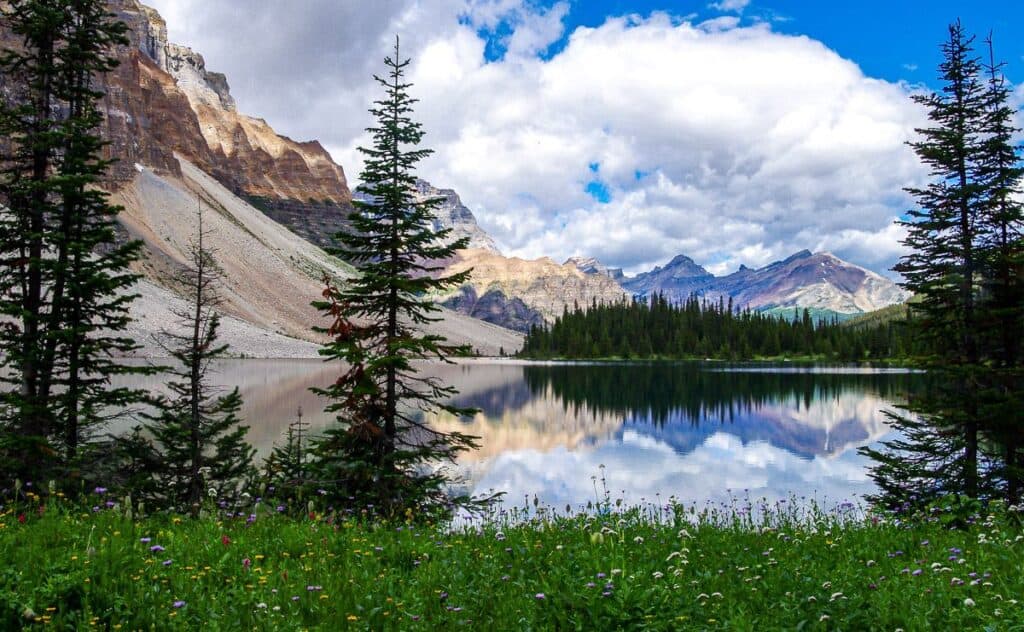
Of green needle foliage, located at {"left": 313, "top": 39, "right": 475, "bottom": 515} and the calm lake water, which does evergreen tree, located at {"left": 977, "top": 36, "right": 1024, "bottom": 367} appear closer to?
the calm lake water

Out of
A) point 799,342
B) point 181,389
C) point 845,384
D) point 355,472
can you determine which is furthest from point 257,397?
point 799,342

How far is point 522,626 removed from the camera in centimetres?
558

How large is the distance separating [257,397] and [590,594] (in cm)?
6314

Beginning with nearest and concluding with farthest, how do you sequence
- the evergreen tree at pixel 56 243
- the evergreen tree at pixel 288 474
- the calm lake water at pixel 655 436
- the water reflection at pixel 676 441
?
the evergreen tree at pixel 288 474 → the evergreen tree at pixel 56 243 → the calm lake water at pixel 655 436 → the water reflection at pixel 676 441

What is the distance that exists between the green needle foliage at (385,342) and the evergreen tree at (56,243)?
16.7 ft

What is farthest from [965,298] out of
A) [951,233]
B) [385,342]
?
[385,342]

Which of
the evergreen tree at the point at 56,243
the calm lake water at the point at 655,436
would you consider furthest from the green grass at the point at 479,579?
the evergreen tree at the point at 56,243

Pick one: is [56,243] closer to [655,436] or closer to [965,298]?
[965,298]

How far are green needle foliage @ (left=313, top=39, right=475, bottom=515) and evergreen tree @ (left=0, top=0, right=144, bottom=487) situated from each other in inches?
201

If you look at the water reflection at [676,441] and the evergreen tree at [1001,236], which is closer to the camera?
the evergreen tree at [1001,236]

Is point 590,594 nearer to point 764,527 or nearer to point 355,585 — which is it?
point 355,585

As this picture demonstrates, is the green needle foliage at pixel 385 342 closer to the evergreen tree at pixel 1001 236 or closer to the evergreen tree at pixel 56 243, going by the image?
the evergreen tree at pixel 56 243

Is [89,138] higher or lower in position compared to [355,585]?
higher

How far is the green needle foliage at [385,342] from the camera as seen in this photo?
603 inches
